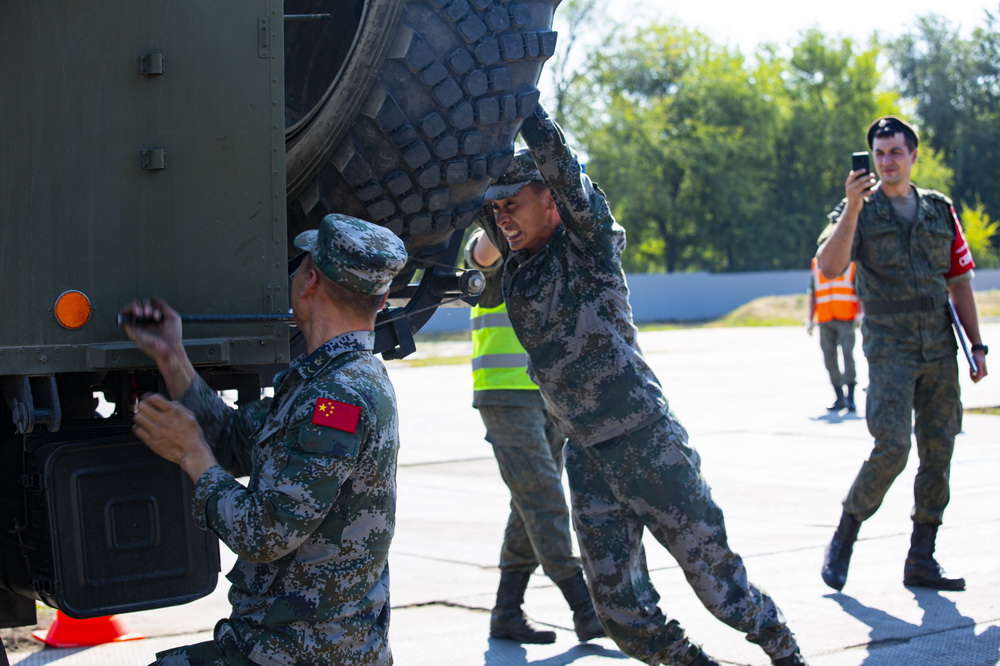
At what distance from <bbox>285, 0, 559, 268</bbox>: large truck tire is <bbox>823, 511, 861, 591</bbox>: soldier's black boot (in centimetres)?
280

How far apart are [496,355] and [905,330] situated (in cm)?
186

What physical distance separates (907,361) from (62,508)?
390 cm

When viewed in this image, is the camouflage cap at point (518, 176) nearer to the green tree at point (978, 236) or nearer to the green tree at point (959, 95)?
the green tree at point (978, 236)

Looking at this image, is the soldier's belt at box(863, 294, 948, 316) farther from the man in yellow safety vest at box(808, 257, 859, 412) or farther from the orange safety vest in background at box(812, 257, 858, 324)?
the orange safety vest in background at box(812, 257, 858, 324)

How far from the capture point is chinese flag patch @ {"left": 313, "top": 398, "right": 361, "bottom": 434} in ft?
8.14

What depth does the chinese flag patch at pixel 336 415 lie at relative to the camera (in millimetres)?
2482

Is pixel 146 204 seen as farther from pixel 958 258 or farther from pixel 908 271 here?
→ pixel 958 258

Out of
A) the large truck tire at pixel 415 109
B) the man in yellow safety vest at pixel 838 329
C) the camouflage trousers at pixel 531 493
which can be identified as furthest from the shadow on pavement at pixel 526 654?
the man in yellow safety vest at pixel 838 329

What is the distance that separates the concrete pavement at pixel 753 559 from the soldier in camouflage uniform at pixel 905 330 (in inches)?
11.9

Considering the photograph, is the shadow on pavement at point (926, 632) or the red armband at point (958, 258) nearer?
the shadow on pavement at point (926, 632)

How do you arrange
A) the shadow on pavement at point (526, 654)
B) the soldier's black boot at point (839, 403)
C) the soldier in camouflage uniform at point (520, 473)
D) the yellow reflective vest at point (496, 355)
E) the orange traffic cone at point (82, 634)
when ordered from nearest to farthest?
the shadow on pavement at point (526, 654) → the orange traffic cone at point (82, 634) → the soldier in camouflage uniform at point (520, 473) → the yellow reflective vest at point (496, 355) → the soldier's black boot at point (839, 403)

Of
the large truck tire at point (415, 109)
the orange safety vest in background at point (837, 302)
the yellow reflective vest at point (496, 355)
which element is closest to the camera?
the large truck tire at point (415, 109)

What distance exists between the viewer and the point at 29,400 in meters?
2.62

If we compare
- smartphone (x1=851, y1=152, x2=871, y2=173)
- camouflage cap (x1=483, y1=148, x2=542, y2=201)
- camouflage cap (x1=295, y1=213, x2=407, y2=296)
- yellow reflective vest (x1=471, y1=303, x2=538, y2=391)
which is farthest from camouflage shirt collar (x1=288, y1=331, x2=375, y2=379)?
smartphone (x1=851, y1=152, x2=871, y2=173)
